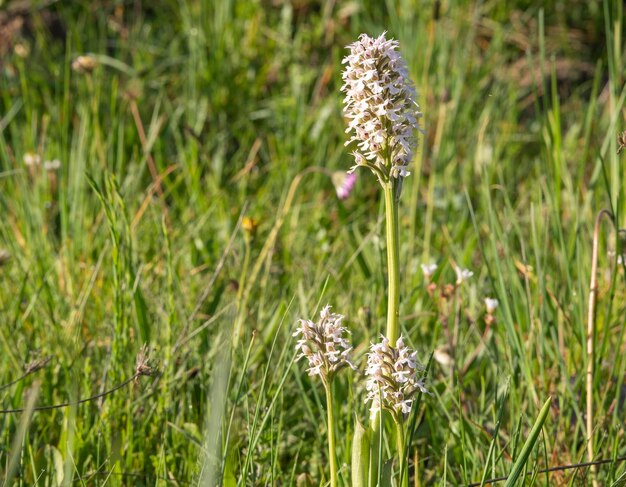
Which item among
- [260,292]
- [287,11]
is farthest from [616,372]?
[287,11]

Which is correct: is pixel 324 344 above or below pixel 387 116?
below

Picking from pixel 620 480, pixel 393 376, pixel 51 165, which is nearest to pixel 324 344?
pixel 393 376

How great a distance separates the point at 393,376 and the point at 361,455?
0.10 m

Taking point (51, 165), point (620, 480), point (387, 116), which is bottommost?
point (620, 480)

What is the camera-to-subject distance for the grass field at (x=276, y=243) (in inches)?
57.8

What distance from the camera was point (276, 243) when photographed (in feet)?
7.63

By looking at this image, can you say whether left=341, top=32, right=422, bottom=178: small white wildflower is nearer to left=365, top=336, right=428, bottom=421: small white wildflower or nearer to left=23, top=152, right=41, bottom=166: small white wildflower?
left=365, top=336, right=428, bottom=421: small white wildflower

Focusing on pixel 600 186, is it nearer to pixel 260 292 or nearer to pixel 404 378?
pixel 260 292

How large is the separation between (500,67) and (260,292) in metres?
1.86

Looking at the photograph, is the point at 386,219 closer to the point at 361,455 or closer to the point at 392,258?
the point at 392,258

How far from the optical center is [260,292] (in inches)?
82.8

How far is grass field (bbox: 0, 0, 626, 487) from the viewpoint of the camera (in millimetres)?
1469

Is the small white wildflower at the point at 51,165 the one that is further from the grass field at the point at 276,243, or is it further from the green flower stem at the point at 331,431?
the green flower stem at the point at 331,431

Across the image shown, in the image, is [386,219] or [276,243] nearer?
[386,219]
